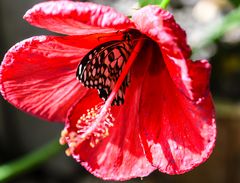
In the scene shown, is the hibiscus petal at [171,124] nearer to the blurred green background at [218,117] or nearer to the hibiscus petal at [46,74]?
the hibiscus petal at [46,74]

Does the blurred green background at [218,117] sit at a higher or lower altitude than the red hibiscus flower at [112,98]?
lower

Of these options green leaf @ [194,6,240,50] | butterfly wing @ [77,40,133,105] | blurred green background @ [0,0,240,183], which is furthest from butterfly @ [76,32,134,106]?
blurred green background @ [0,0,240,183]

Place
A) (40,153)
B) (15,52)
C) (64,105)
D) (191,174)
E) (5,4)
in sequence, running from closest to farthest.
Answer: (15,52) → (64,105) → (40,153) → (5,4) → (191,174)

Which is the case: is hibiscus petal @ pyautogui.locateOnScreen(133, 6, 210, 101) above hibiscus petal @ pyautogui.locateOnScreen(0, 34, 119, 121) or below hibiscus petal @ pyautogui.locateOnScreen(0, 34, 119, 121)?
above

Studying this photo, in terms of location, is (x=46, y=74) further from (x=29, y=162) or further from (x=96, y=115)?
(x=29, y=162)

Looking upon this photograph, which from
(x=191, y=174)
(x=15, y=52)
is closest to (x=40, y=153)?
(x=15, y=52)

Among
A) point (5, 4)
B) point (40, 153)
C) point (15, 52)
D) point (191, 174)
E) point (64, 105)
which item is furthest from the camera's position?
point (191, 174)

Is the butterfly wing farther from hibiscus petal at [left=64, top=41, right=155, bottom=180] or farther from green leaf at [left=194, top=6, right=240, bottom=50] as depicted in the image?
green leaf at [left=194, top=6, right=240, bottom=50]

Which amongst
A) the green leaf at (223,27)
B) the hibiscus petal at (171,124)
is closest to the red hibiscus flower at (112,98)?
the hibiscus petal at (171,124)

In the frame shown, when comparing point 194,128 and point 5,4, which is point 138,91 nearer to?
point 194,128
